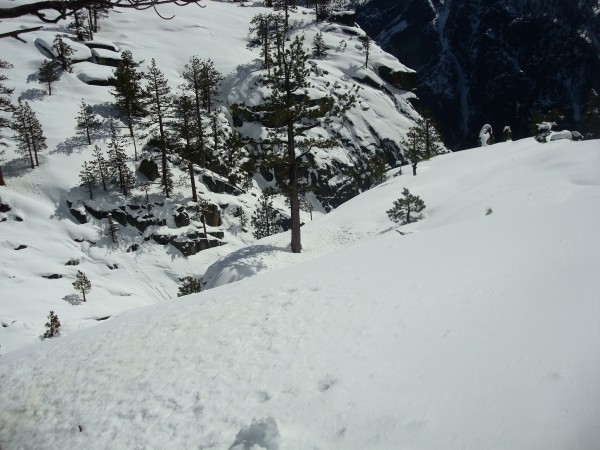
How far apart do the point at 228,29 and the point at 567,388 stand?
81026mm

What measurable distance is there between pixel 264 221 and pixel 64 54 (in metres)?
34.1

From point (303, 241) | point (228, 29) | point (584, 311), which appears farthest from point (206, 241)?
point (228, 29)

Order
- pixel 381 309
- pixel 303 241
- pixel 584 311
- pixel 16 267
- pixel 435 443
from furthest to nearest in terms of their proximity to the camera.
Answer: pixel 16 267
pixel 303 241
pixel 381 309
pixel 584 311
pixel 435 443

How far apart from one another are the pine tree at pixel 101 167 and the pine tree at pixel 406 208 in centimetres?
2822

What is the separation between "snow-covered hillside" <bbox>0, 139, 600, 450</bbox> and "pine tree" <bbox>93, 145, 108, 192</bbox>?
3005cm

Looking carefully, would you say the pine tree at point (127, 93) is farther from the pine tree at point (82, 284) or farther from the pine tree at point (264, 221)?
the pine tree at point (82, 284)

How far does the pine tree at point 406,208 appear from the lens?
1466cm

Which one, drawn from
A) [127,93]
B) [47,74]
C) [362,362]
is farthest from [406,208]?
[47,74]

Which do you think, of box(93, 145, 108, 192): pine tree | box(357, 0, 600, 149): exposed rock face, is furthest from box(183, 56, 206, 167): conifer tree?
box(357, 0, 600, 149): exposed rock face

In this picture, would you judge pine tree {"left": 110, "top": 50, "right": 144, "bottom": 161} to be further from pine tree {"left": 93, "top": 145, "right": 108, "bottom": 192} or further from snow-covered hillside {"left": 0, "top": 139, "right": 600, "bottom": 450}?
snow-covered hillside {"left": 0, "top": 139, "right": 600, "bottom": 450}

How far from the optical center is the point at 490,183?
49.8 ft

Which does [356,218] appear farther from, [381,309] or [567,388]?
[567,388]

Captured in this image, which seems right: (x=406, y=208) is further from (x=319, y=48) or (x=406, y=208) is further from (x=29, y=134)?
(x=319, y=48)

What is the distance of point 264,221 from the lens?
3962 cm
